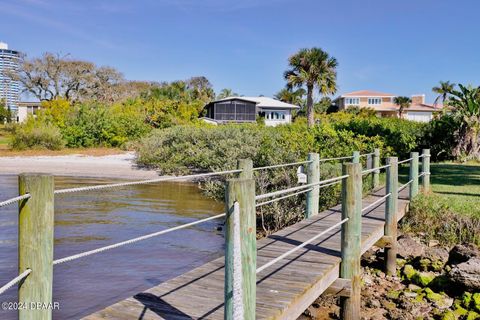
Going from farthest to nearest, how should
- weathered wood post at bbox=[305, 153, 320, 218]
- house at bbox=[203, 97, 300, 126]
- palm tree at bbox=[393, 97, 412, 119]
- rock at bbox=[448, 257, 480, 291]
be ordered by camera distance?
palm tree at bbox=[393, 97, 412, 119] → house at bbox=[203, 97, 300, 126] → weathered wood post at bbox=[305, 153, 320, 218] → rock at bbox=[448, 257, 480, 291]

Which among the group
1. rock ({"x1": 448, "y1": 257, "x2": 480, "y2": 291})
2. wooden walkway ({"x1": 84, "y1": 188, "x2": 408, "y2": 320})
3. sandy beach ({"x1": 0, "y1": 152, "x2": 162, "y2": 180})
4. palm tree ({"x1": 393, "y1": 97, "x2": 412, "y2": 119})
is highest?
palm tree ({"x1": 393, "y1": 97, "x2": 412, "y2": 119})

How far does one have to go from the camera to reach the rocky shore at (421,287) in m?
7.55

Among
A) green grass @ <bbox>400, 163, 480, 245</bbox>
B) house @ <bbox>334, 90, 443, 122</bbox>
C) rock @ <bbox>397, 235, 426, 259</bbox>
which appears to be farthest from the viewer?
house @ <bbox>334, 90, 443, 122</bbox>

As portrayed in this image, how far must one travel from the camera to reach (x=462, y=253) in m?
8.76

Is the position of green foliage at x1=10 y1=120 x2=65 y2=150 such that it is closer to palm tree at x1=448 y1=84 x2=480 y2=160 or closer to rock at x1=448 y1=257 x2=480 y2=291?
palm tree at x1=448 y1=84 x2=480 y2=160

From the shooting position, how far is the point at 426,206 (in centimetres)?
1067

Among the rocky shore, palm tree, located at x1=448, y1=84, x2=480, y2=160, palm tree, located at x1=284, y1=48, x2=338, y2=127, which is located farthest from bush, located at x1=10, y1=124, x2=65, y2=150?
the rocky shore

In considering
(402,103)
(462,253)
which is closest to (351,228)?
(462,253)

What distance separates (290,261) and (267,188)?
28.2ft

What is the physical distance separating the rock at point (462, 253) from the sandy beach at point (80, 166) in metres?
18.2

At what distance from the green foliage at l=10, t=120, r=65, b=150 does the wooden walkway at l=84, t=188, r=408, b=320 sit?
28.1 meters

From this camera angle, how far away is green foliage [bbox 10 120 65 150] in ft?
105

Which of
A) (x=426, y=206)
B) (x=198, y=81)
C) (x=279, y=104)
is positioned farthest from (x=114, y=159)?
(x=198, y=81)

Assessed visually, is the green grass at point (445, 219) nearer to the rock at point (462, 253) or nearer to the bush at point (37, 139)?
the rock at point (462, 253)
